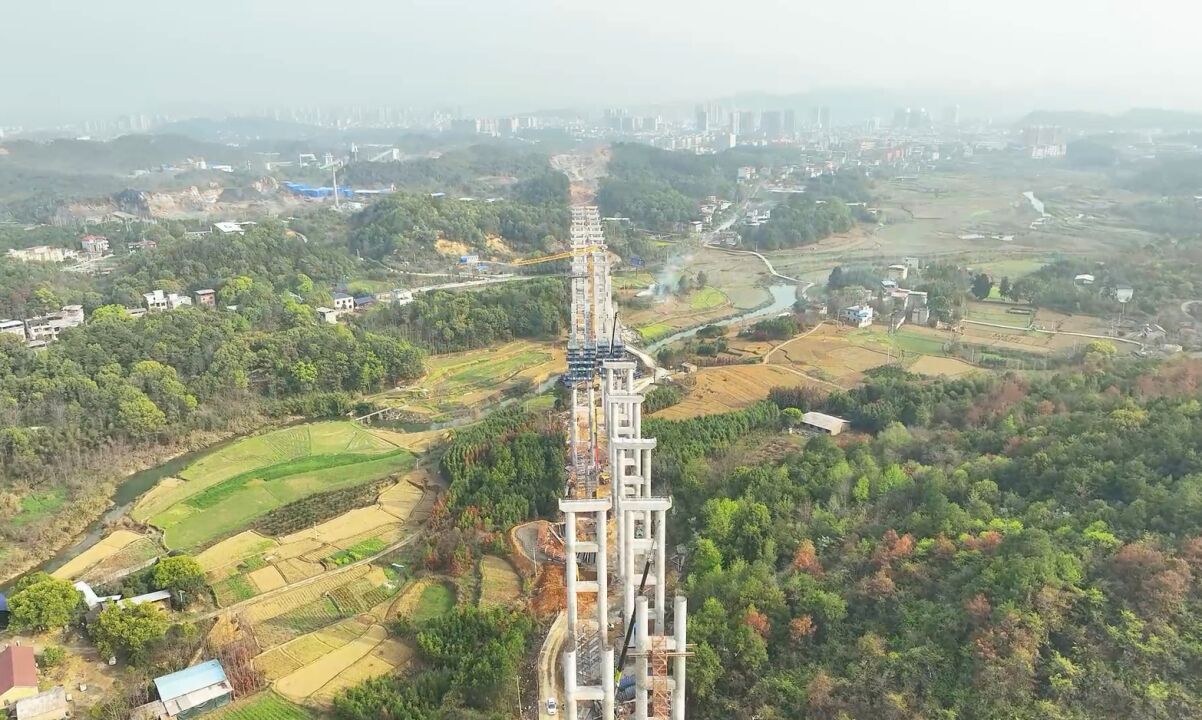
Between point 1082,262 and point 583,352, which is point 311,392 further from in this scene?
point 1082,262

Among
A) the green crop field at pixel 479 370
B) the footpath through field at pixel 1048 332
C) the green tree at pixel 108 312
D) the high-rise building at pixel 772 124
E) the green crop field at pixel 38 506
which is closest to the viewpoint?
the green crop field at pixel 38 506

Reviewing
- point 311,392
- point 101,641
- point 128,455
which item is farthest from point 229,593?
point 311,392

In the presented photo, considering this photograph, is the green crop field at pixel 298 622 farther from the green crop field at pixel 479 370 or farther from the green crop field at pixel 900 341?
the green crop field at pixel 900 341

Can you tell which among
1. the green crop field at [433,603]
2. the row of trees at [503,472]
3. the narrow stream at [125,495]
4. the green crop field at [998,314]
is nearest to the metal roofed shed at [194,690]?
the green crop field at [433,603]

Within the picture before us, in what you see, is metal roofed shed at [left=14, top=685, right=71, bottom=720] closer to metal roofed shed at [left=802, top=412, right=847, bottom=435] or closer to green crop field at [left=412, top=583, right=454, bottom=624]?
green crop field at [left=412, top=583, right=454, bottom=624]

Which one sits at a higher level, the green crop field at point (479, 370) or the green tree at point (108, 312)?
the green tree at point (108, 312)

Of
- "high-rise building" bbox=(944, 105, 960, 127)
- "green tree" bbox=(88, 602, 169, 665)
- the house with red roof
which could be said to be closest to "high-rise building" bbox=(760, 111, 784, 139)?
"high-rise building" bbox=(944, 105, 960, 127)
